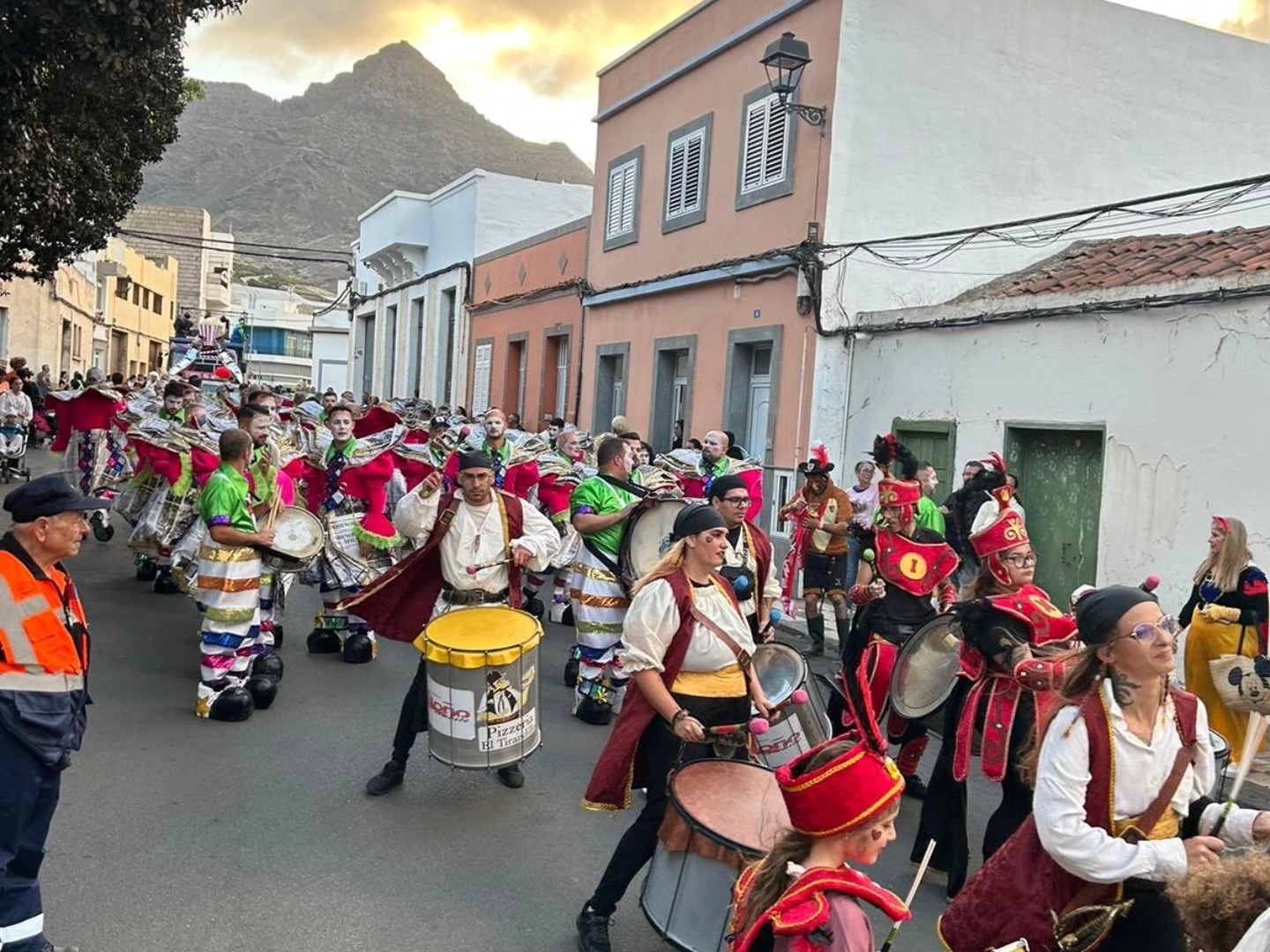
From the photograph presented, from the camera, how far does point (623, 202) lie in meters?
20.7

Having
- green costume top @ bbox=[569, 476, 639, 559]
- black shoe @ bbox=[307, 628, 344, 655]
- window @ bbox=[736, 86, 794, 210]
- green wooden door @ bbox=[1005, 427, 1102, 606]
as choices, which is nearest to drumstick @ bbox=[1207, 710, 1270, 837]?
green costume top @ bbox=[569, 476, 639, 559]

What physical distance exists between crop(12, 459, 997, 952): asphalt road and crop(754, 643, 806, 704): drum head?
43.8 inches

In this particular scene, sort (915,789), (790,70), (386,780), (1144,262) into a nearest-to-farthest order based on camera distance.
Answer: (386,780) < (915,789) < (1144,262) < (790,70)

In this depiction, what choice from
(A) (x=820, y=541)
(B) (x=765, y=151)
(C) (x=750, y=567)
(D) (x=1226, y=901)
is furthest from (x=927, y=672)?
(B) (x=765, y=151)

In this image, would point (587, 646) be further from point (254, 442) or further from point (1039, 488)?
point (1039, 488)

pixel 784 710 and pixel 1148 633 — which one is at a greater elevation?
pixel 1148 633

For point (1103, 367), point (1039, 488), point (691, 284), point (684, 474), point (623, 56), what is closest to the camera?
point (684, 474)

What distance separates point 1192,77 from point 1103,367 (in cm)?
829

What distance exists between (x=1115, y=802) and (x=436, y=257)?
1213 inches

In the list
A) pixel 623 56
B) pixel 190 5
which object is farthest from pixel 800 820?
pixel 623 56

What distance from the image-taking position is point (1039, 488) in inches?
467

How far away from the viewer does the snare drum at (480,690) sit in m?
5.59

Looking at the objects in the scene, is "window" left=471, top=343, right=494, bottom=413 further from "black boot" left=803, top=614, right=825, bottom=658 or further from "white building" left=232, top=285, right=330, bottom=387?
"white building" left=232, top=285, right=330, bottom=387

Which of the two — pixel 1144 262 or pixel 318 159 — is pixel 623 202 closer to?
pixel 1144 262
